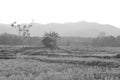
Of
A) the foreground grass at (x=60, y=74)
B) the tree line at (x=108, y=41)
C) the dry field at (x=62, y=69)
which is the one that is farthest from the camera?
the tree line at (x=108, y=41)

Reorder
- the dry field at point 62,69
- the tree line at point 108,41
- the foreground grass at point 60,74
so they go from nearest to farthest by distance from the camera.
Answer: the foreground grass at point 60,74, the dry field at point 62,69, the tree line at point 108,41

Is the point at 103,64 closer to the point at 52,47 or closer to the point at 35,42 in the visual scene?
the point at 52,47

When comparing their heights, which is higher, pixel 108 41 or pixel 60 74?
pixel 108 41

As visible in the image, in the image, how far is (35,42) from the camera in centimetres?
7550

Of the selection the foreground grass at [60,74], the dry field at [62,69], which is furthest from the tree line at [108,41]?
the foreground grass at [60,74]

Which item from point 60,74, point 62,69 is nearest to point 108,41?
point 62,69

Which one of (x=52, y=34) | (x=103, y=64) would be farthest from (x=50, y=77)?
(x=52, y=34)

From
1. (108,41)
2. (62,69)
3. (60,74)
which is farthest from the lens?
(108,41)

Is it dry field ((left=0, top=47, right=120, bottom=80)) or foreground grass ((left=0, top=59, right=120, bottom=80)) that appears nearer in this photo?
foreground grass ((left=0, top=59, right=120, bottom=80))

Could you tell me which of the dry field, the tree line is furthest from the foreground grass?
the tree line

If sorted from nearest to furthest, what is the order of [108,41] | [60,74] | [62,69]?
[60,74] < [62,69] < [108,41]

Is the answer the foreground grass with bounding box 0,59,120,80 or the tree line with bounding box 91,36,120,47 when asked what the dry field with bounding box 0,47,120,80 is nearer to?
the foreground grass with bounding box 0,59,120,80

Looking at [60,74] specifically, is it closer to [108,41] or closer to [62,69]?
[62,69]

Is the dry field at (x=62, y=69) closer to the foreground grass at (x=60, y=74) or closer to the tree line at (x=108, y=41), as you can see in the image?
the foreground grass at (x=60, y=74)
